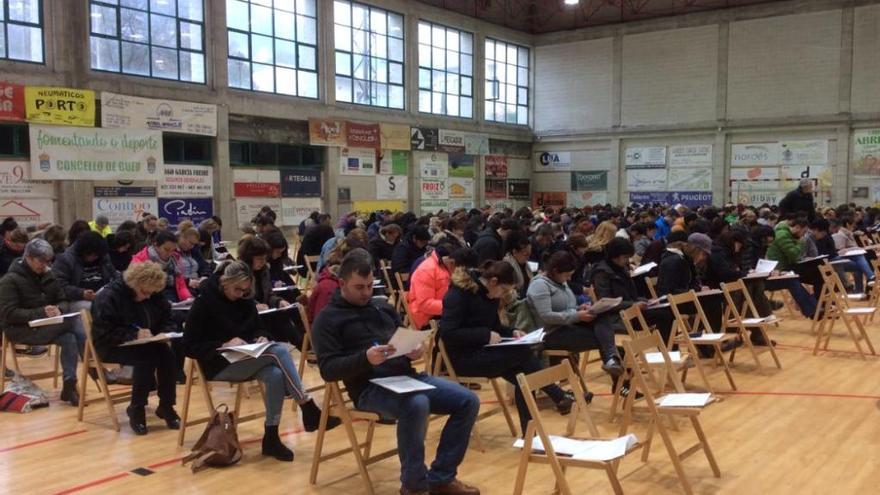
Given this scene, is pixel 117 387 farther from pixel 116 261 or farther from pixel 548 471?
pixel 548 471

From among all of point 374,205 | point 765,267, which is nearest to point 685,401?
point 765,267

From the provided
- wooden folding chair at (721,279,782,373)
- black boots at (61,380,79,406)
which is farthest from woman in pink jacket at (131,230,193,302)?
wooden folding chair at (721,279,782,373)

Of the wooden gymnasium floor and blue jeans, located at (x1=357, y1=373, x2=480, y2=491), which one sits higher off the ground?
blue jeans, located at (x1=357, y1=373, x2=480, y2=491)

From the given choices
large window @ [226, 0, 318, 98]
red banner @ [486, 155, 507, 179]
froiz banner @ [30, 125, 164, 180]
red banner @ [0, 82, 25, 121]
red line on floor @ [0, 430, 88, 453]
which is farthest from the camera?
red banner @ [486, 155, 507, 179]

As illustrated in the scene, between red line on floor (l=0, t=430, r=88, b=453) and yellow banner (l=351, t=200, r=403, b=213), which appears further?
yellow banner (l=351, t=200, r=403, b=213)

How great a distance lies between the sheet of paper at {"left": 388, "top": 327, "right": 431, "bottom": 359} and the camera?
157 inches

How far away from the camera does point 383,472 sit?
4.80m

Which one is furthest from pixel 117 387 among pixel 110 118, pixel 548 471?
pixel 110 118

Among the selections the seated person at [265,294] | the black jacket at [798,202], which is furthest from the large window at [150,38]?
the black jacket at [798,202]

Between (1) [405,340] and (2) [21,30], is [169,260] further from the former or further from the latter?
(2) [21,30]

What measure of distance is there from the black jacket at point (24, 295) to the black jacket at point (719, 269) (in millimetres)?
6290

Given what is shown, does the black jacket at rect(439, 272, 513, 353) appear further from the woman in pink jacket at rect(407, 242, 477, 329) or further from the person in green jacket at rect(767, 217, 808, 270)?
the person in green jacket at rect(767, 217, 808, 270)

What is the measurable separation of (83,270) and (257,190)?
14.2 m

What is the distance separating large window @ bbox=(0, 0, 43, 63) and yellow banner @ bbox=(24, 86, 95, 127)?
0.79 m
